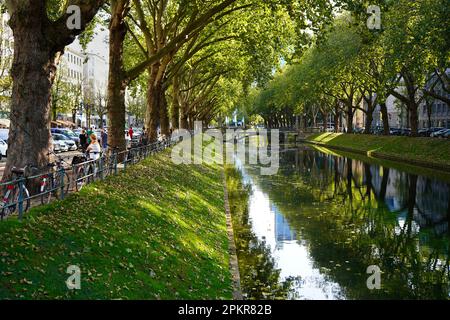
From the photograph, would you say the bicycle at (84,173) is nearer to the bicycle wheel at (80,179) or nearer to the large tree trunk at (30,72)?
the bicycle wheel at (80,179)

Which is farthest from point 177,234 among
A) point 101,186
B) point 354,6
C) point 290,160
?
point 290,160

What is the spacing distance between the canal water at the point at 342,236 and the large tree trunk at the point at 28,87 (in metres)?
6.21

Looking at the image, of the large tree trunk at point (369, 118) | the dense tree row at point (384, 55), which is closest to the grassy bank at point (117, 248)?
the dense tree row at point (384, 55)

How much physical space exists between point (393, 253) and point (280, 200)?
33.6 feet

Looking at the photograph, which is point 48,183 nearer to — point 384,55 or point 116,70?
point 116,70

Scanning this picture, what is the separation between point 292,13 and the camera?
827 inches

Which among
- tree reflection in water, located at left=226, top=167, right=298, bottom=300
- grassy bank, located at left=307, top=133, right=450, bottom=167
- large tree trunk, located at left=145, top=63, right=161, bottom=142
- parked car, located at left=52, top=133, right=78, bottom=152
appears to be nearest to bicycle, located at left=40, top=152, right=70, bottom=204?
tree reflection in water, located at left=226, top=167, right=298, bottom=300

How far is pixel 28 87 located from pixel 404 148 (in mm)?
37132

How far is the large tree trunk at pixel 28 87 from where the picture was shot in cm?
1295

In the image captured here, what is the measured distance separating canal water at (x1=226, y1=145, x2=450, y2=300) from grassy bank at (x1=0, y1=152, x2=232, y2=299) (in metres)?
1.34

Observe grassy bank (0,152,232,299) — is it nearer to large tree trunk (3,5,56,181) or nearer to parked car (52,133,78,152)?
large tree trunk (3,5,56,181)

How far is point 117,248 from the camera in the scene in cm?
1053

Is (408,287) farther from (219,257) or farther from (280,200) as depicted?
(280,200)

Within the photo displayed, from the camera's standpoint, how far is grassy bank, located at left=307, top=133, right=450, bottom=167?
37.5 metres
